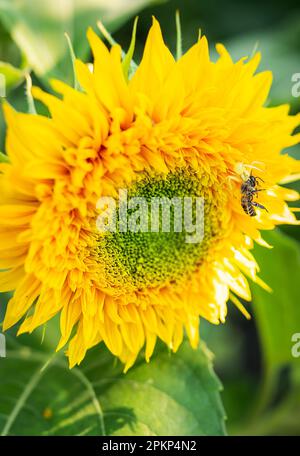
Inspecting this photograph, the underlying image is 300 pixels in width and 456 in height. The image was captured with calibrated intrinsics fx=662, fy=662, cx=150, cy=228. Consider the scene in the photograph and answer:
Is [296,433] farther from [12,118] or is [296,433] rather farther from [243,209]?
[12,118]

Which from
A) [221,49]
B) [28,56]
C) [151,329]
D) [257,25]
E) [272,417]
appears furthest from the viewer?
[257,25]

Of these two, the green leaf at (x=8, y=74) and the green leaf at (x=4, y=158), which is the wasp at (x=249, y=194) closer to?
the green leaf at (x=4, y=158)

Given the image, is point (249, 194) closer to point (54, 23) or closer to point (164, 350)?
point (164, 350)

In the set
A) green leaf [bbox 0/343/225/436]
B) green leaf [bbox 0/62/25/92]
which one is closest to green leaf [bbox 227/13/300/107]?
green leaf [bbox 0/62/25/92]

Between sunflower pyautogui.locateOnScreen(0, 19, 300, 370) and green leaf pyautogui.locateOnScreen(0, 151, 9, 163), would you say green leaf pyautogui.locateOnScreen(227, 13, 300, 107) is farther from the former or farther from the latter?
green leaf pyautogui.locateOnScreen(0, 151, 9, 163)

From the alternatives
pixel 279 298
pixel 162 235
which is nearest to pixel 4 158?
pixel 162 235

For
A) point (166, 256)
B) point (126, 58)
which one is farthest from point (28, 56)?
point (166, 256)

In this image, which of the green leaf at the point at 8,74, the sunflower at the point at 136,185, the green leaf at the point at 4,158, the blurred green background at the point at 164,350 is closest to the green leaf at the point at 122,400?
the blurred green background at the point at 164,350
